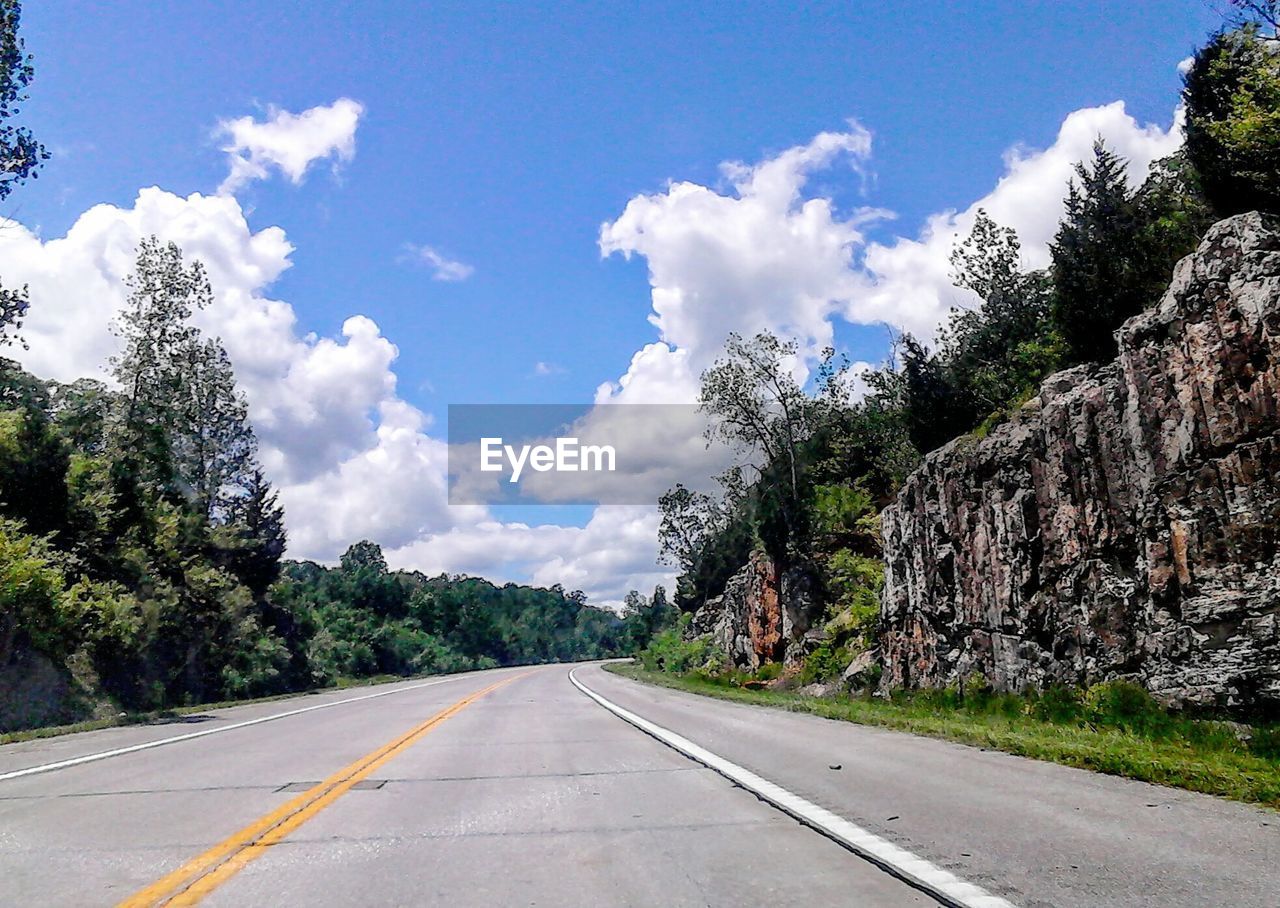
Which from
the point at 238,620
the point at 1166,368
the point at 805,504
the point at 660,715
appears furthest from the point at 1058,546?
the point at 238,620

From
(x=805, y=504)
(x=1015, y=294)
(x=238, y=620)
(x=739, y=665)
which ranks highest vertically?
(x=1015, y=294)

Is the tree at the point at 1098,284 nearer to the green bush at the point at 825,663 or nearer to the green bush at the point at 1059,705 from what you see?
the green bush at the point at 1059,705

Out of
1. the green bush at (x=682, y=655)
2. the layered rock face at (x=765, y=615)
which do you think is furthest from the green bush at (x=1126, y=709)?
the green bush at (x=682, y=655)

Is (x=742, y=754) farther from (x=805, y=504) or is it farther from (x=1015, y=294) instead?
(x=1015, y=294)

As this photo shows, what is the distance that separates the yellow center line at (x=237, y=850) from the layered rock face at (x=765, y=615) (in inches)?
1242

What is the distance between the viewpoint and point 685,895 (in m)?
4.93

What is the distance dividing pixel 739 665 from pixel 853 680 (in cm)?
2138

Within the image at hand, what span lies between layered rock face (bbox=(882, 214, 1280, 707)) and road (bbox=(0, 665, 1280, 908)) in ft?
13.2

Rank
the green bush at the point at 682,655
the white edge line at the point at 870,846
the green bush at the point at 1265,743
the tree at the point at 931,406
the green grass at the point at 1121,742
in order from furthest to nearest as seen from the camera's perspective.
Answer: the green bush at the point at 682,655, the tree at the point at 931,406, the green bush at the point at 1265,743, the green grass at the point at 1121,742, the white edge line at the point at 870,846

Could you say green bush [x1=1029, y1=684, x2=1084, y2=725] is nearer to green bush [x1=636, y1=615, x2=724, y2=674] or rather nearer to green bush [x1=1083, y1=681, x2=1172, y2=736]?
green bush [x1=1083, y1=681, x2=1172, y2=736]

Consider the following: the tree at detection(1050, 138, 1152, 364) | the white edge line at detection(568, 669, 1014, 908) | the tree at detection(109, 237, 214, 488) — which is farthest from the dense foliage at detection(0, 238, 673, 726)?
the tree at detection(1050, 138, 1152, 364)

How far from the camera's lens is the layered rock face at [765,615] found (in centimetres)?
4112

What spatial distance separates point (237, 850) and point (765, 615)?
128 feet

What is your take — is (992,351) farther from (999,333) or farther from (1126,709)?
(1126,709)
